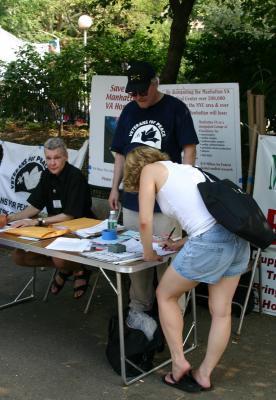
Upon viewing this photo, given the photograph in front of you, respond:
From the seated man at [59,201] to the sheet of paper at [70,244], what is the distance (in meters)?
0.70

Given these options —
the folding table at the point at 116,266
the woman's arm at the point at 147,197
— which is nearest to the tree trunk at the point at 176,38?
the folding table at the point at 116,266

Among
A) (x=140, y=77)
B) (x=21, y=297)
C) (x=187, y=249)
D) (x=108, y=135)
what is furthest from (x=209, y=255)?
(x=108, y=135)

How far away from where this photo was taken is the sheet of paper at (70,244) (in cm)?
383

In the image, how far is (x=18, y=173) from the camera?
22.1 feet

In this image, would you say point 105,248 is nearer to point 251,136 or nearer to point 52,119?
point 251,136

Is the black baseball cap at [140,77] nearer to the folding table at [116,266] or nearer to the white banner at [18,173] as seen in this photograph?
the folding table at [116,266]

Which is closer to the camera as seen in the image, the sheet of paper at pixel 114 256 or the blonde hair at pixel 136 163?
the blonde hair at pixel 136 163

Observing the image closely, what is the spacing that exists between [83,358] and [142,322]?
1.70 ft

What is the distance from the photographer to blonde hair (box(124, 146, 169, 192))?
3492mm

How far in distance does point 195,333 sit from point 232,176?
1470 mm

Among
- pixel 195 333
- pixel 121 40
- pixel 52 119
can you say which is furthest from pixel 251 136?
pixel 52 119

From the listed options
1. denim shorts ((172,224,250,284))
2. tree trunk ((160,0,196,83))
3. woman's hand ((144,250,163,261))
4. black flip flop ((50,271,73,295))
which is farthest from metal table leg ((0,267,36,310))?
tree trunk ((160,0,196,83))

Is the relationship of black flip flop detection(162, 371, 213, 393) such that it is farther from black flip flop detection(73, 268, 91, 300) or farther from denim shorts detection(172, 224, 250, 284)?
black flip flop detection(73, 268, 91, 300)

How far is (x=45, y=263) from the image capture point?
4898 millimetres
